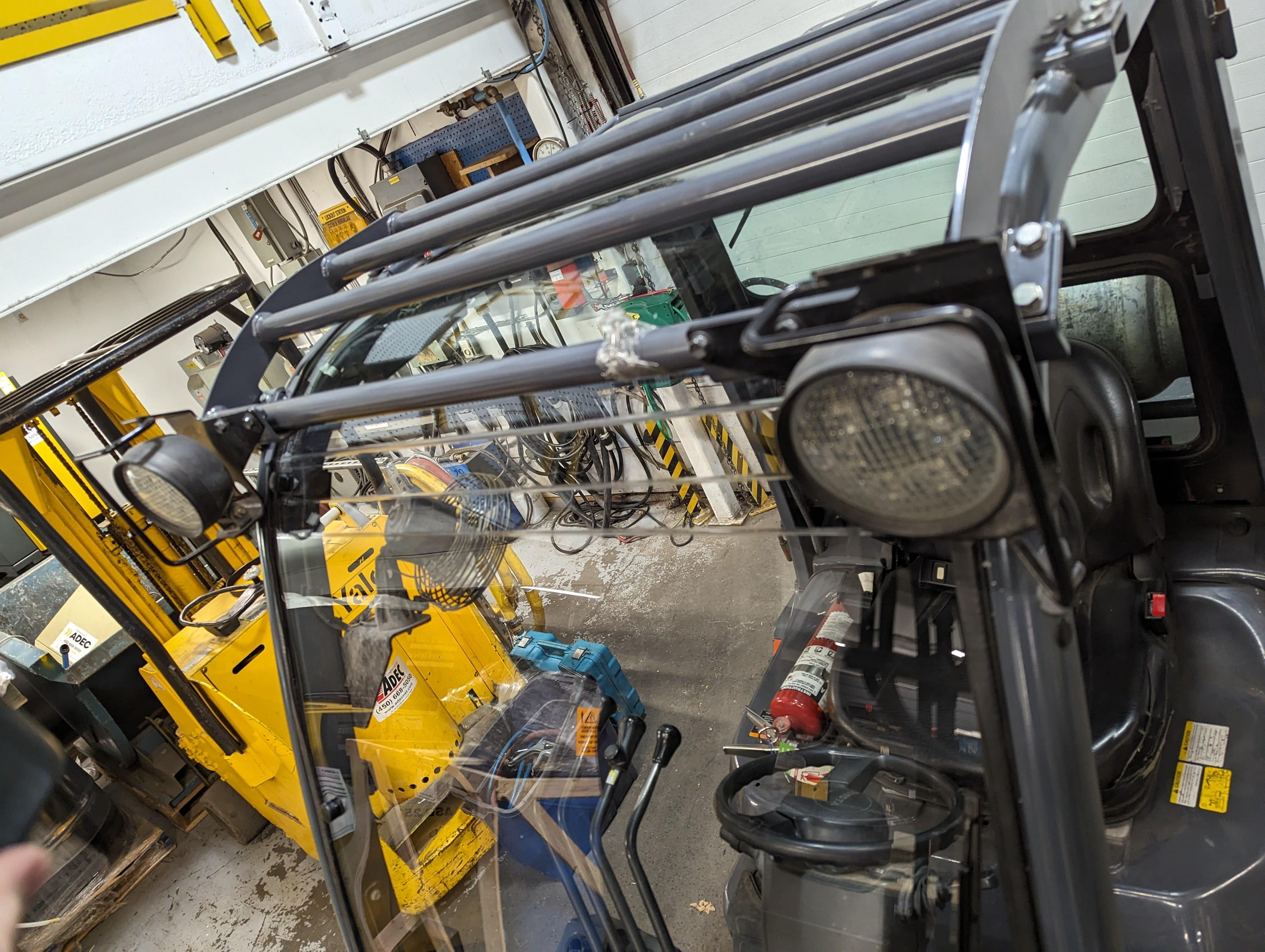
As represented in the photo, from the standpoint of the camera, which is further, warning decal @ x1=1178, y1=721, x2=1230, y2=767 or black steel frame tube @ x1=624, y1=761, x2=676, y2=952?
warning decal @ x1=1178, y1=721, x2=1230, y2=767

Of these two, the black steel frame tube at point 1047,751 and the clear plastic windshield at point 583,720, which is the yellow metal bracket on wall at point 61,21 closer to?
the clear plastic windshield at point 583,720

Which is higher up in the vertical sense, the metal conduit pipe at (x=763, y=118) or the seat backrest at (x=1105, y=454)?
the metal conduit pipe at (x=763, y=118)

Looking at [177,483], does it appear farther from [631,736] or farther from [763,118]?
[763,118]

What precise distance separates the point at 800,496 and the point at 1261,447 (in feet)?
3.56

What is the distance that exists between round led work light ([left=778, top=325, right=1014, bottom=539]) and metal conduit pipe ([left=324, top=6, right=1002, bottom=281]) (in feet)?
1.81

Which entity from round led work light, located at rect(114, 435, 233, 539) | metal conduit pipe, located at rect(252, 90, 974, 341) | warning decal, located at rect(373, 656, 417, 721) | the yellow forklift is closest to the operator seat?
metal conduit pipe, located at rect(252, 90, 974, 341)

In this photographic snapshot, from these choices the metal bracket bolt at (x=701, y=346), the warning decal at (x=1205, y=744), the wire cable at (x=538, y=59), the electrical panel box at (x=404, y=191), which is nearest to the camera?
the metal bracket bolt at (x=701, y=346)

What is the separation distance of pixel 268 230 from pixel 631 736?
5569mm

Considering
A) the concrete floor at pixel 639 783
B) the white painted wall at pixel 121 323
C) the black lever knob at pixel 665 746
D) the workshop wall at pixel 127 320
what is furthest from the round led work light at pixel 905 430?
the workshop wall at pixel 127 320

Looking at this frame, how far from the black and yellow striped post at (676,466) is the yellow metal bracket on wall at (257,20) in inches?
93.9

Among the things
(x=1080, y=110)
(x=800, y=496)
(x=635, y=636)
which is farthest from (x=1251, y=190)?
(x=635, y=636)

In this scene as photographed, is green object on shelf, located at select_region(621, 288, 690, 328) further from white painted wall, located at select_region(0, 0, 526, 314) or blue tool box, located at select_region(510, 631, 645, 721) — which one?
white painted wall, located at select_region(0, 0, 526, 314)

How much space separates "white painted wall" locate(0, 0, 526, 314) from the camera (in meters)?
2.46

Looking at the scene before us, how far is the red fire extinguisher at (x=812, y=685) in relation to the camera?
1347 mm
